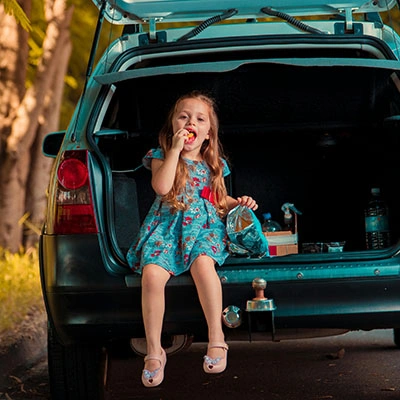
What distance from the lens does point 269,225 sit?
6254 millimetres

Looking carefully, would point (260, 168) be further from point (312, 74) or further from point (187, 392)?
point (187, 392)

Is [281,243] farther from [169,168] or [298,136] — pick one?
[169,168]

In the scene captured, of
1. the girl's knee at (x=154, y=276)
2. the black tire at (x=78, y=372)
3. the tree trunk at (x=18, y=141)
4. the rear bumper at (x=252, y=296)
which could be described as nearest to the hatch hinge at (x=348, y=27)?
the rear bumper at (x=252, y=296)

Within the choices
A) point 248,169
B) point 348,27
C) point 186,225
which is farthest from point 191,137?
point 248,169

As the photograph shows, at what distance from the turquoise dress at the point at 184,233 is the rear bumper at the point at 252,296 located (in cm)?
9

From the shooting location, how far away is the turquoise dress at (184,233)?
488 centimetres

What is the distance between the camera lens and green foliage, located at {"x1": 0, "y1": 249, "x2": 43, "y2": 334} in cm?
786

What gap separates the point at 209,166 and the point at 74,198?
0.70 m

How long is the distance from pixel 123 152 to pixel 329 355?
1.99m

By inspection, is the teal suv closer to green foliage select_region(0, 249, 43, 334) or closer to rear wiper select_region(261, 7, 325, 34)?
rear wiper select_region(261, 7, 325, 34)

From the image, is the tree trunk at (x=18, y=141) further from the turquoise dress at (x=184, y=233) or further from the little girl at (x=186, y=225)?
the turquoise dress at (x=184, y=233)

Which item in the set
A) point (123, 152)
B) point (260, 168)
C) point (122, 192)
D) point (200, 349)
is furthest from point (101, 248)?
point (200, 349)

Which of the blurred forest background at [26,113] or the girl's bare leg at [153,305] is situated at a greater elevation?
the blurred forest background at [26,113]

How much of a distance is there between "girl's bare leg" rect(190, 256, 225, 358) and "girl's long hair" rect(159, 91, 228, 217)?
41cm
